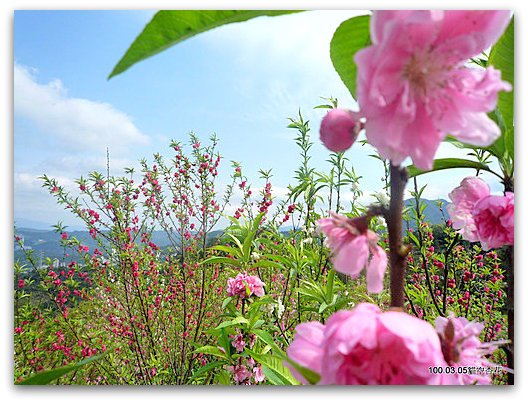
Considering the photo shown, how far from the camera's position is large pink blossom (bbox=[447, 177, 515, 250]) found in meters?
0.65

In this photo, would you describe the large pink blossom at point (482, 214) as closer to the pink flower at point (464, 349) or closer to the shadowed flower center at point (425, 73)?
the pink flower at point (464, 349)

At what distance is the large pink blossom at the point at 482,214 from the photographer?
0.65 m

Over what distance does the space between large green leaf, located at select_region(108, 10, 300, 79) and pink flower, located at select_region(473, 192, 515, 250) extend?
40 centimetres

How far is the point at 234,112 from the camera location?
1.64 m

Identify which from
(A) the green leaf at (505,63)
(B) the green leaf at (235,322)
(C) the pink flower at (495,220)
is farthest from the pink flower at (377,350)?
(B) the green leaf at (235,322)

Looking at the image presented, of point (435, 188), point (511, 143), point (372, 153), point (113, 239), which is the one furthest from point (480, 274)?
point (113, 239)

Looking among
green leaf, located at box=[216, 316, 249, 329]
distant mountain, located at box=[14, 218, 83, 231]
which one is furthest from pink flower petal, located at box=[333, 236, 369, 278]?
distant mountain, located at box=[14, 218, 83, 231]

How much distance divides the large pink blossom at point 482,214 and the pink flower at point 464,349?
205mm

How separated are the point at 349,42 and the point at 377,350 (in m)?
0.28

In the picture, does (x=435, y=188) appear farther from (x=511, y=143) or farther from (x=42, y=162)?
(x=42, y=162)

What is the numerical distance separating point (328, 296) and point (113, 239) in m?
0.98

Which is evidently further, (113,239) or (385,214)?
(113,239)

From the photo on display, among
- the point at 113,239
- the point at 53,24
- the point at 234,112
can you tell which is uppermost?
the point at 53,24

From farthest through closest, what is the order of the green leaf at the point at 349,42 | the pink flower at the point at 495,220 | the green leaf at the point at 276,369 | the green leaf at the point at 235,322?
the green leaf at the point at 235,322 → the green leaf at the point at 276,369 → the pink flower at the point at 495,220 → the green leaf at the point at 349,42
